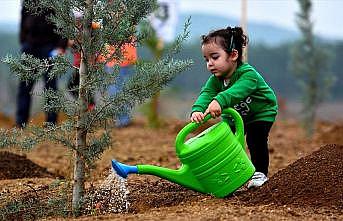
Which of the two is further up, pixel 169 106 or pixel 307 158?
pixel 307 158

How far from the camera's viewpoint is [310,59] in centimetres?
1243

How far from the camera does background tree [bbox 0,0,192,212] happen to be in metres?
4.79

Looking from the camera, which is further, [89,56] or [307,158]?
[307,158]

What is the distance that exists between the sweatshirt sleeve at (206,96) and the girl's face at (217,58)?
14cm

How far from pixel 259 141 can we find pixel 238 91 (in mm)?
532

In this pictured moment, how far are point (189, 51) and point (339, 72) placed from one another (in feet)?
12.8

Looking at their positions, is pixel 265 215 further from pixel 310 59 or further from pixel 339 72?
pixel 339 72

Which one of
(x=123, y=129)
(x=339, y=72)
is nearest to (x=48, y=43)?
(x=123, y=129)

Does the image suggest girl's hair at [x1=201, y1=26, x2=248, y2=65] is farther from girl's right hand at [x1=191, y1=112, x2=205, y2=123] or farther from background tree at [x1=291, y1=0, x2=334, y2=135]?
background tree at [x1=291, y1=0, x2=334, y2=135]

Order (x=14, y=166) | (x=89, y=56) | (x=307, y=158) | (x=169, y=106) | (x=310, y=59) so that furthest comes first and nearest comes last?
1. (x=169, y=106)
2. (x=310, y=59)
3. (x=14, y=166)
4. (x=307, y=158)
5. (x=89, y=56)

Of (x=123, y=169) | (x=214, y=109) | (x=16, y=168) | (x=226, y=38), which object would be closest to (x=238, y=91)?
(x=214, y=109)

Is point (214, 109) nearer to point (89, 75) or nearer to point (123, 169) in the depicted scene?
point (123, 169)

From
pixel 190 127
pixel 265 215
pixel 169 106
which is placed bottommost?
pixel 169 106

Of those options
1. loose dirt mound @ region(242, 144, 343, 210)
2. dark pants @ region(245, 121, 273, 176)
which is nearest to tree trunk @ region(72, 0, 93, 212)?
loose dirt mound @ region(242, 144, 343, 210)
